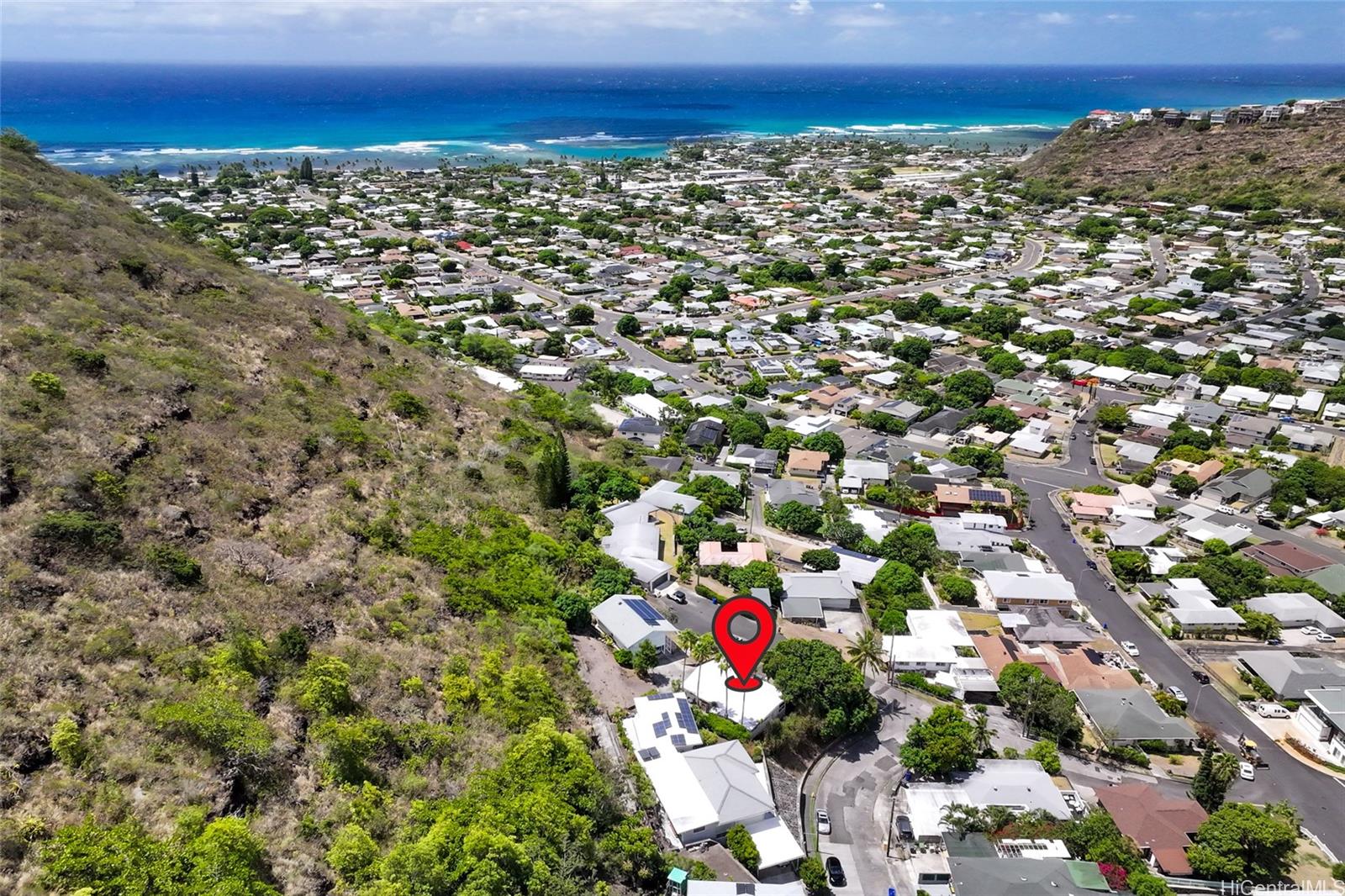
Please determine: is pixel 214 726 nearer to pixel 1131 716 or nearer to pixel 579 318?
pixel 1131 716

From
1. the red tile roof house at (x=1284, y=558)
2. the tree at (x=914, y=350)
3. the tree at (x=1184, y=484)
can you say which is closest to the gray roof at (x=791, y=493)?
the tree at (x=1184, y=484)

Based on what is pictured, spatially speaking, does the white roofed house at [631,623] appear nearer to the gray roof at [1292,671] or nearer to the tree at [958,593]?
the tree at [958,593]

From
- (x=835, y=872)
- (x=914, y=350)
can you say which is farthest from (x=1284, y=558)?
(x=914, y=350)

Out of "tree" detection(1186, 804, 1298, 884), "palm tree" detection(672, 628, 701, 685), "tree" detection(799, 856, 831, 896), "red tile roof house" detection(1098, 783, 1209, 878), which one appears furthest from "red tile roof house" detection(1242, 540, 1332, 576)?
"tree" detection(799, 856, 831, 896)

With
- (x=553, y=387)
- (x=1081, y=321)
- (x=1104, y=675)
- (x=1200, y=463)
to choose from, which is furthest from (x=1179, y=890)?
(x=1081, y=321)

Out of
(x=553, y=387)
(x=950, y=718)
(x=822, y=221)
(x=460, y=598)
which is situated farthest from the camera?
(x=822, y=221)

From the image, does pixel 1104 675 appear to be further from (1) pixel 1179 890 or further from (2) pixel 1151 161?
(2) pixel 1151 161

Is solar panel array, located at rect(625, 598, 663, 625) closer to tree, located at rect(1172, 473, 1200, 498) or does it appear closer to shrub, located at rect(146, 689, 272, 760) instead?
shrub, located at rect(146, 689, 272, 760)
